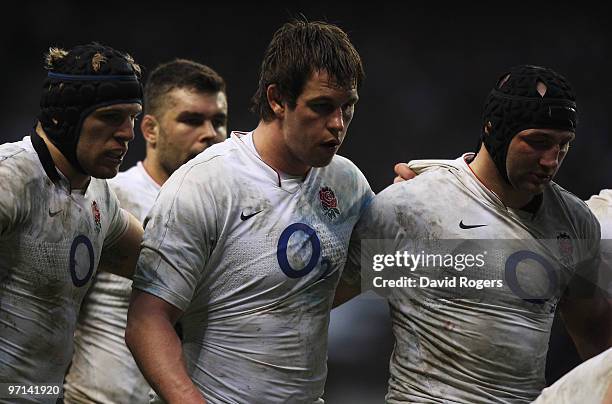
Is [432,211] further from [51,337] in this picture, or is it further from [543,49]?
[543,49]

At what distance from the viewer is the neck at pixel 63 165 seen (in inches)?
163

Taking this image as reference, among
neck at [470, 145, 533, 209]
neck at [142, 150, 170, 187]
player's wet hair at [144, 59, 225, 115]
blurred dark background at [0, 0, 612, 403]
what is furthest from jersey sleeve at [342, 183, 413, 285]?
blurred dark background at [0, 0, 612, 403]

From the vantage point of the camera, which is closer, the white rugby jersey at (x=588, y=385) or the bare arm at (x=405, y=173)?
the white rugby jersey at (x=588, y=385)

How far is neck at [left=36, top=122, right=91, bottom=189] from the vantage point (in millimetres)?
4133

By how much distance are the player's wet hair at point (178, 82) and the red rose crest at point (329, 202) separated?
2.21m

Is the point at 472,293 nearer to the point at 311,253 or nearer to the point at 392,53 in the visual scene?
the point at 311,253

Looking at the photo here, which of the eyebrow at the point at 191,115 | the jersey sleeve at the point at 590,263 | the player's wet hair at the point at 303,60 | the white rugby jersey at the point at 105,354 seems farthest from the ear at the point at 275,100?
the eyebrow at the point at 191,115

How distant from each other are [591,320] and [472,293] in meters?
0.59

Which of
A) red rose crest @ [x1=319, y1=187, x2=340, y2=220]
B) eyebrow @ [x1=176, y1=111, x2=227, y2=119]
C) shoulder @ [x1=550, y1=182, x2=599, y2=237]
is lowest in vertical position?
red rose crest @ [x1=319, y1=187, x2=340, y2=220]

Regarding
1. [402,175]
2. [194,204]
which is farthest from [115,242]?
[402,175]

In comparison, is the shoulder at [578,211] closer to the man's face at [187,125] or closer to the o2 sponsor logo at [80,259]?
the o2 sponsor logo at [80,259]

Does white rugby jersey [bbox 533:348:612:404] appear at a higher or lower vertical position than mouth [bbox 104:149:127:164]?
lower

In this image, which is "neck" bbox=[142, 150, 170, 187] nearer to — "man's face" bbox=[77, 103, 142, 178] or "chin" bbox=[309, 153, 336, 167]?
"man's face" bbox=[77, 103, 142, 178]

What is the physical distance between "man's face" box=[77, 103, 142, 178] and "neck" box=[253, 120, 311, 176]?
473 millimetres
